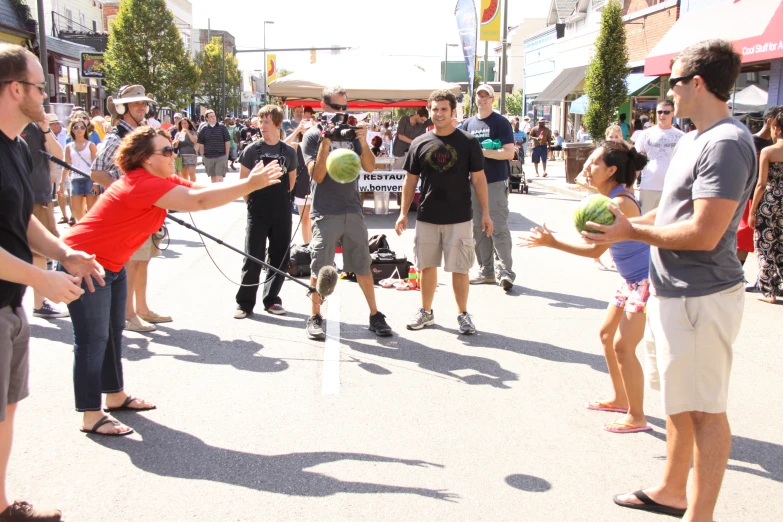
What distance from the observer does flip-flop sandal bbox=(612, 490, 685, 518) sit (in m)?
3.47

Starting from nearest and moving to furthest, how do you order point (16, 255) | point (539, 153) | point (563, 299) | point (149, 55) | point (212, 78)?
point (16, 255) → point (563, 299) → point (539, 153) → point (149, 55) → point (212, 78)

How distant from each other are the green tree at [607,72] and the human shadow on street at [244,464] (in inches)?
760

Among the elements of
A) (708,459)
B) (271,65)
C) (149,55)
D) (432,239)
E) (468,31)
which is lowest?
(708,459)

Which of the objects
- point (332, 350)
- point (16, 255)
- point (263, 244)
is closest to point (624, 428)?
point (332, 350)

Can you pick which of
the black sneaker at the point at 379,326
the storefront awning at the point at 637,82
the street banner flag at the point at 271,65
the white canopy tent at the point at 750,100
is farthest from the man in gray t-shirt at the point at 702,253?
the street banner flag at the point at 271,65

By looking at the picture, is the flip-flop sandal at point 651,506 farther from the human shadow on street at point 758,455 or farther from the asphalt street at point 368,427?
the human shadow on street at point 758,455

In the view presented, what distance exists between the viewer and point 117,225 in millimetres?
4133

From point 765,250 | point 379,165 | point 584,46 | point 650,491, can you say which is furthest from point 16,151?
point 584,46

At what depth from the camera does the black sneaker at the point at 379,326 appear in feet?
→ 21.5

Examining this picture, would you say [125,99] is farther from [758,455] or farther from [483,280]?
[758,455]

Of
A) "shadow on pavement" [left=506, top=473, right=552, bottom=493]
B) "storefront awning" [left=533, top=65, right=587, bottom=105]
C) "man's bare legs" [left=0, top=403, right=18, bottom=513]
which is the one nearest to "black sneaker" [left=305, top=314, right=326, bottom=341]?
"shadow on pavement" [left=506, top=473, right=552, bottom=493]

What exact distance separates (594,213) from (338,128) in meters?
3.50

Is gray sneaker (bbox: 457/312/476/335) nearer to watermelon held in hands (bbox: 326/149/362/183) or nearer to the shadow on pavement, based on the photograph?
watermelon held in hands (bbox: 326/149/362/183)

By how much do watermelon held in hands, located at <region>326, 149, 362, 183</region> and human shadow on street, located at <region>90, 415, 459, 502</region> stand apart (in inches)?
97.5
